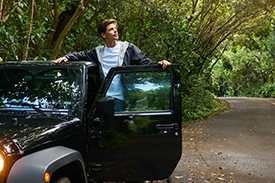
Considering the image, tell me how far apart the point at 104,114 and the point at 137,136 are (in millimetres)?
588

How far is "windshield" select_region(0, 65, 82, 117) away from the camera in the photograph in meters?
3.45

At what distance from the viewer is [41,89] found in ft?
12.0

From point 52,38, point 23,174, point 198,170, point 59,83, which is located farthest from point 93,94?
point 52,38

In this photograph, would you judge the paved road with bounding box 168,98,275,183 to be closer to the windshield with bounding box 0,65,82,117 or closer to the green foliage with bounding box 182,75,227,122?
the windshield with bounding box 0,65,82,117

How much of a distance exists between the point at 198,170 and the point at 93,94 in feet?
10.0

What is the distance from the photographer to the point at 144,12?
12.2m

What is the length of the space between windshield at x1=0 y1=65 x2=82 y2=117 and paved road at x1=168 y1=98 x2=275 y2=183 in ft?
8.99

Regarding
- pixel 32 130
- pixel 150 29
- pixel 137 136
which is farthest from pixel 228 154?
pixel 150 29

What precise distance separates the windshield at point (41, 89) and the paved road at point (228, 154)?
108 inches

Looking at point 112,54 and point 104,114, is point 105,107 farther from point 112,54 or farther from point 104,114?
point 112,54

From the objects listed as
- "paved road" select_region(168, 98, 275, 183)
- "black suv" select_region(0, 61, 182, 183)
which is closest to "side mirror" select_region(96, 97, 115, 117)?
"black suv" select_region(0, 61, 182, 183)

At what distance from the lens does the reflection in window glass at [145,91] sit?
→ 372 centimetres

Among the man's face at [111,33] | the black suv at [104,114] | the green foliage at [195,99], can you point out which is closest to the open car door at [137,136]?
the black suv at [104,114]

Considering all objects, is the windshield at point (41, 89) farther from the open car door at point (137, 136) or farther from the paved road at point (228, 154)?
the paved road at point (228, 154)
